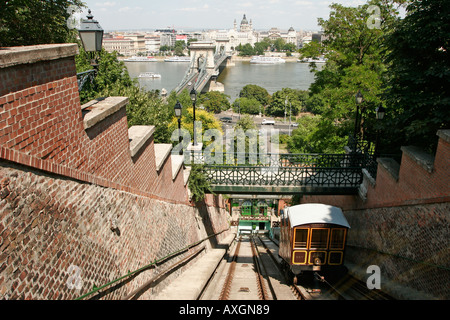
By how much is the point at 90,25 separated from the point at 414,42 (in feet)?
24.6

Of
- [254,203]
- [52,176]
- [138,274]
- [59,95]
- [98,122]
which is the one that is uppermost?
[59,95]

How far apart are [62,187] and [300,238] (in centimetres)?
701

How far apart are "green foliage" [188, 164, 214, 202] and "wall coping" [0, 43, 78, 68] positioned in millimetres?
7961

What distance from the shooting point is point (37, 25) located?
592 inches

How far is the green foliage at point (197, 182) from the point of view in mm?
12195

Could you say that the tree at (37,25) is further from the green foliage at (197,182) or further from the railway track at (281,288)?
the railway track at (281,288)

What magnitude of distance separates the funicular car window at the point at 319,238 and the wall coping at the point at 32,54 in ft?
24.7

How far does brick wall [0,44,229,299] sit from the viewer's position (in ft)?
10.9

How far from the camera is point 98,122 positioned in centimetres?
532

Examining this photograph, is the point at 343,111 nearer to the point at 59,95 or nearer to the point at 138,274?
the point at 138,274

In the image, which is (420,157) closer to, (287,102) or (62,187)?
(62,187)

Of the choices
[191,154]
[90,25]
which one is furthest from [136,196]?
[191,154]

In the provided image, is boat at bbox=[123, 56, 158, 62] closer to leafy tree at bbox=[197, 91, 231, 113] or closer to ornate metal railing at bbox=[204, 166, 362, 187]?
leafy tree at bbox=[197, 91, 231, 113]

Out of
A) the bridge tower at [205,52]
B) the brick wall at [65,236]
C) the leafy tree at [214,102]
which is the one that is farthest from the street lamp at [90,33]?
the bridge tower at [205,52]
